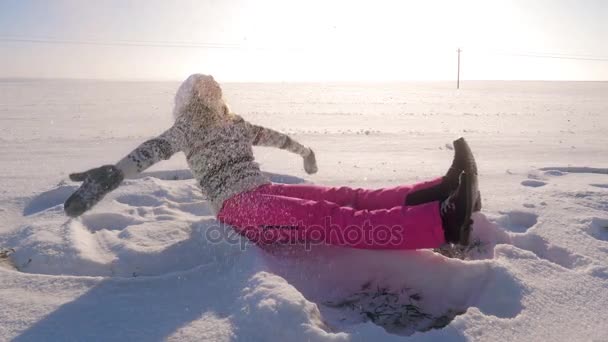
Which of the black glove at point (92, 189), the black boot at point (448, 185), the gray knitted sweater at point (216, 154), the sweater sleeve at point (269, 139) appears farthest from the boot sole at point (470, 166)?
the black glove at point (92, 189)

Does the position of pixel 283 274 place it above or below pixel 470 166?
below

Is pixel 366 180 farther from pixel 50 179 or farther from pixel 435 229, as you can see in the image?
pixel 50 179

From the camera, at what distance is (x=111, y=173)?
2.22m

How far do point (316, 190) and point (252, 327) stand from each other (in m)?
1.10

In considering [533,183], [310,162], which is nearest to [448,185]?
[310,162]

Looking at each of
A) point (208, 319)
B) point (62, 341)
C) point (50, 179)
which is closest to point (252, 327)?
point (208, 319)

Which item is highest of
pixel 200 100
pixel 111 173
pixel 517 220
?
pixel 200 100

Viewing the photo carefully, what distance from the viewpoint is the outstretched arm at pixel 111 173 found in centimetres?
213

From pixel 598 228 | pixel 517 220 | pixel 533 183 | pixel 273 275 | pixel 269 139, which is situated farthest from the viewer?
pixel 533 183

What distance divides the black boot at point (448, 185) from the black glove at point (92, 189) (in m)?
1.41

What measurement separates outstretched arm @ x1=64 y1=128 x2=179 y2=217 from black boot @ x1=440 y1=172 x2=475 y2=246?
1.41 meters

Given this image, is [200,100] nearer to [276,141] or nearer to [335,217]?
[276,141]

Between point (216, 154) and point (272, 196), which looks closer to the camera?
point (272, 196)

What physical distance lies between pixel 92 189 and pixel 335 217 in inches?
44.1
